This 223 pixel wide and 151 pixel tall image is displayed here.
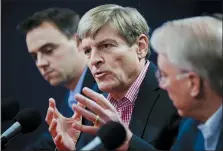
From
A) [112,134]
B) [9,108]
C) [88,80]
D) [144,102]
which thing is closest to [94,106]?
[112,134]

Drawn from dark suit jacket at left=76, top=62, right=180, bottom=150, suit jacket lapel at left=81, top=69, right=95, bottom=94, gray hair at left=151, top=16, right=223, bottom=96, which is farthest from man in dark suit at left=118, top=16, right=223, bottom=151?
suit jacket lapel at left=81, top=69, right=95, bottom=94

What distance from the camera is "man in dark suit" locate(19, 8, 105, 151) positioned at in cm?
145

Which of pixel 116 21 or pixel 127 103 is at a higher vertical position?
pixel 116 21

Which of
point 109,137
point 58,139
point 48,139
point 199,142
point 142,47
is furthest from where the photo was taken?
point 48,139

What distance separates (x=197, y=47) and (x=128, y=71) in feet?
1.11

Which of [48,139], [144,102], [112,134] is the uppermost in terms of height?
[112,134]

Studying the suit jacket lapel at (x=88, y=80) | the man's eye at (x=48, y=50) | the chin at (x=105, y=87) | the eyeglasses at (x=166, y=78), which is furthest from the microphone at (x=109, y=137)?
the man's eye at (x=48, y=50)

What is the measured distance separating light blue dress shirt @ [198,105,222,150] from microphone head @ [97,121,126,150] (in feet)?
0.60

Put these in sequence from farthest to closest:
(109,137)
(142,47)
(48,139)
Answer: (48,139), (142,47), (109,137)

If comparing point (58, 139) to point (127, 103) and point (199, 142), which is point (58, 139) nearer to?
point (127, 103)

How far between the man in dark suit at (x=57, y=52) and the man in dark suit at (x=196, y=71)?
1.27 feet

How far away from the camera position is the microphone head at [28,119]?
1.28 metres

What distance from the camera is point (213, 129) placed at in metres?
1.08

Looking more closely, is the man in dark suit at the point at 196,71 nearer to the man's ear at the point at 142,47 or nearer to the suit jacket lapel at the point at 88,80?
the man's ear at the point at 142,47
